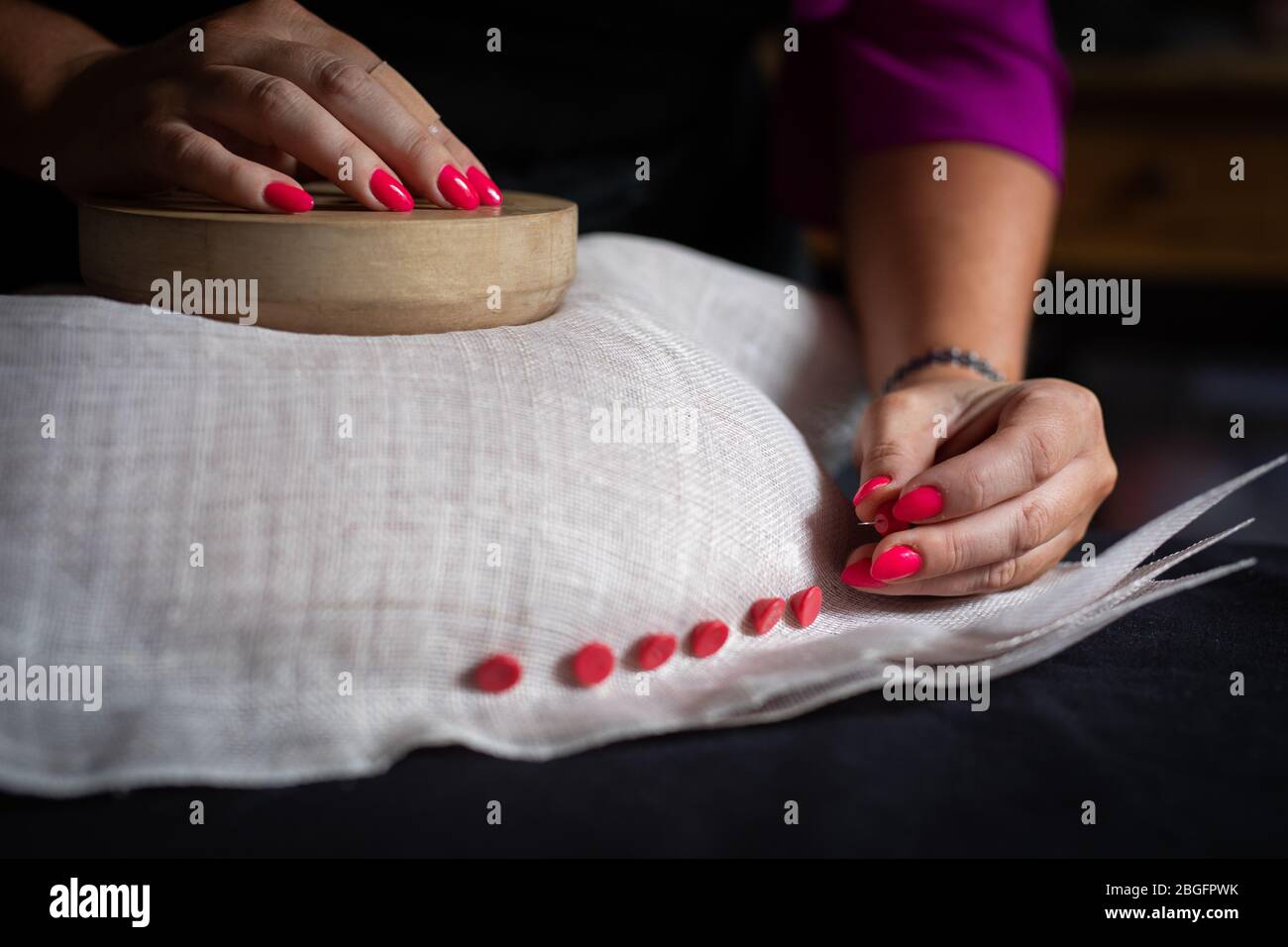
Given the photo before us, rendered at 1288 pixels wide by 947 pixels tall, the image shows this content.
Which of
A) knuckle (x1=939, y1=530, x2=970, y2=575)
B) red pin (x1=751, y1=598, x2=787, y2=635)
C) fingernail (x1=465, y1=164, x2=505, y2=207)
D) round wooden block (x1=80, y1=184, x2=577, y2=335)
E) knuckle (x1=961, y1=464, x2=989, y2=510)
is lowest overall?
red pin (x1=751, y1=598, x2=787, y2=635)

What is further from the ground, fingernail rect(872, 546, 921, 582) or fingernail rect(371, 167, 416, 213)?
fingernail rect(371, 167, 416, 213)

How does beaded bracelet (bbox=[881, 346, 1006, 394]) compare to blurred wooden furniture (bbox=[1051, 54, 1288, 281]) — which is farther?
blurred wooden furniture (bbox=[1051, 54, 1288, 281])

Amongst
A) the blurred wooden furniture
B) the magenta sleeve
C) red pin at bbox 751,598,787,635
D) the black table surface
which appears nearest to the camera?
the black table surface

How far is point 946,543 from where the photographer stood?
473mm

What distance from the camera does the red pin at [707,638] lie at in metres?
0.44

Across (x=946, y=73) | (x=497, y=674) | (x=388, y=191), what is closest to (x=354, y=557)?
(x=497, y=674)

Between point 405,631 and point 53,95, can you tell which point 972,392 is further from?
point 53,95

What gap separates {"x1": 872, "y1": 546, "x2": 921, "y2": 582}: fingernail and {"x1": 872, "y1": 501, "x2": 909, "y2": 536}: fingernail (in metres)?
0.02

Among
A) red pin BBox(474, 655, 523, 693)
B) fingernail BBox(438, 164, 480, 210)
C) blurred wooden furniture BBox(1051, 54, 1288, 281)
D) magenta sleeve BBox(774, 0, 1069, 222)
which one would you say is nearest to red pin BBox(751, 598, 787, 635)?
red pin BBox(474, 655, 523, 693)

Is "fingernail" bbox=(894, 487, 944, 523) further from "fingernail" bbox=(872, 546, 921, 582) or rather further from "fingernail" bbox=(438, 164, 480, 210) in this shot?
"fingernail" bbox=(438, 164, 480, 210)

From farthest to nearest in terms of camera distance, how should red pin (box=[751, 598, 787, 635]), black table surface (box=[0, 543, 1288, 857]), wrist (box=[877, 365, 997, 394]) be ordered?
wrist (box=[877, 365, 997, 394]), red pin (box=[751, 598, 787, 635]), black table surface (box=[0, 543, 1288, 857])

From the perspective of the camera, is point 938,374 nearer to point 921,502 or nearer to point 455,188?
point 921,502

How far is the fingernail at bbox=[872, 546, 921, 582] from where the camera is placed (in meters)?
0.47
